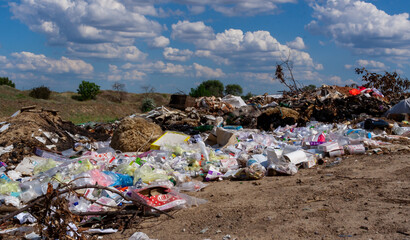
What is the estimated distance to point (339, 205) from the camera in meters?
3.56

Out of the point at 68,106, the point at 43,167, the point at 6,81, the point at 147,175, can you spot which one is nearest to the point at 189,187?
the point at 147,175

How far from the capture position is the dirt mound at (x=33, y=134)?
277 inches

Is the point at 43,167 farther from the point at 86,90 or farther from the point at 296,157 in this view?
the point at 86,90

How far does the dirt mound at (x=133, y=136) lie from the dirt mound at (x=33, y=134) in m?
1.49

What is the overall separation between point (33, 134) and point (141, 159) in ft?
10.7

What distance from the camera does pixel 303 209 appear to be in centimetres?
354

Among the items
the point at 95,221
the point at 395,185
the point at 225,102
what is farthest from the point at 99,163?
the point at 225,102

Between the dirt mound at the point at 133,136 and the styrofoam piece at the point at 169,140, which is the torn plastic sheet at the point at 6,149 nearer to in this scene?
the dirt mound at the point at 133,136

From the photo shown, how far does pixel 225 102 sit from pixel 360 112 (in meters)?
4.87

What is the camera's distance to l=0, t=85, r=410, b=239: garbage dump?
11.8 feet

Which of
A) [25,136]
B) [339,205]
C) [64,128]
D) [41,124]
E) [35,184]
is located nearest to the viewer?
A: [339,205]

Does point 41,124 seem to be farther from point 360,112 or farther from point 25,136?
point 360,112

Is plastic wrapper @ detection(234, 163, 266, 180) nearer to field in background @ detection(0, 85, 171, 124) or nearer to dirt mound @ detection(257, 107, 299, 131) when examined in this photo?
dirt mound @ detection(257, 107, 299, 131)

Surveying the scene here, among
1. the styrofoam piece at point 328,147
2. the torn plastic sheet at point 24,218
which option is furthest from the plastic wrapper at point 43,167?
the styrofoam piece at point 328,147
